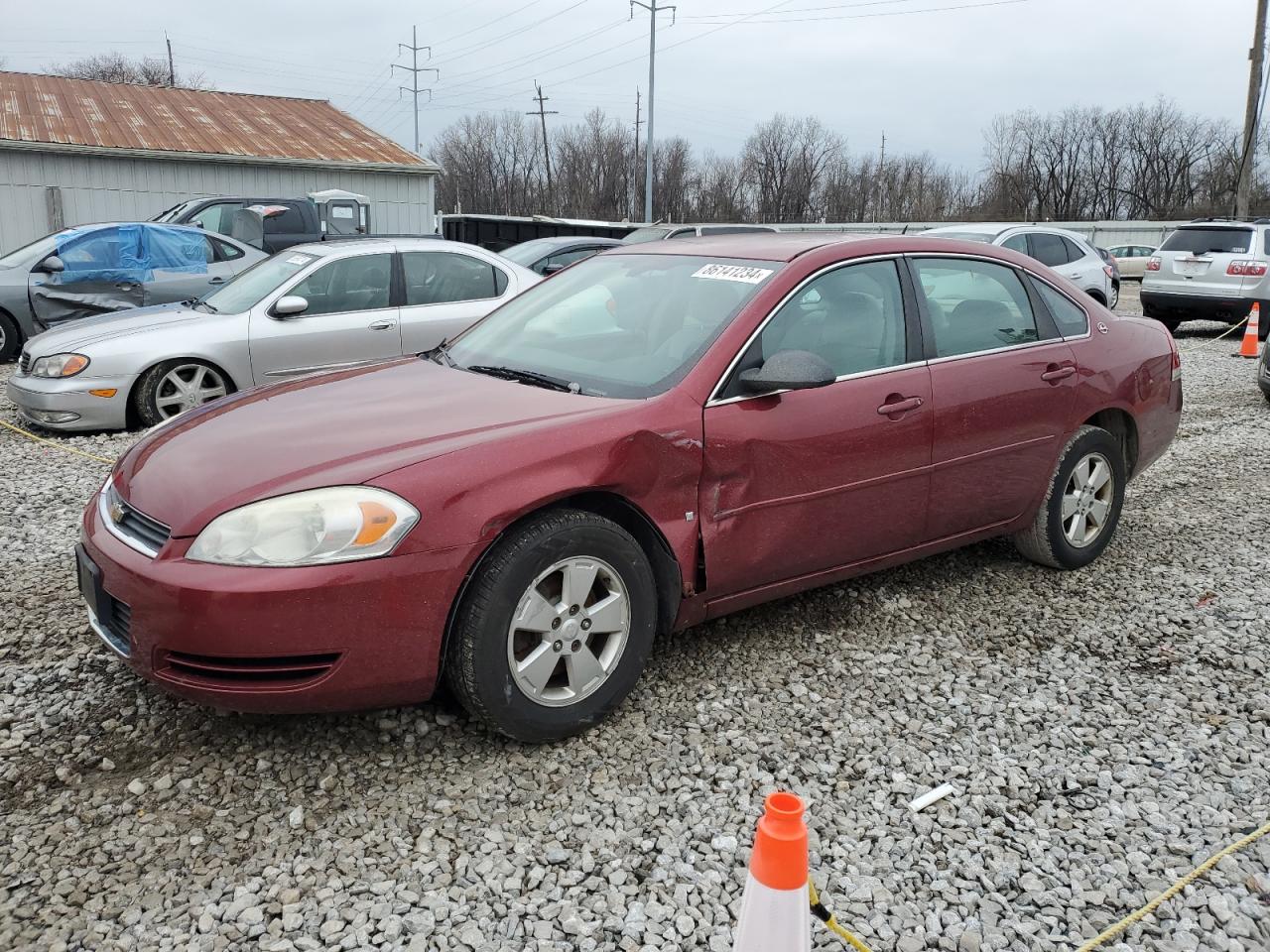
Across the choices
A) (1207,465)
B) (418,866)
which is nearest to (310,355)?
(418,866)

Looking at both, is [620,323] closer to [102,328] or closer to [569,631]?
[569,631]

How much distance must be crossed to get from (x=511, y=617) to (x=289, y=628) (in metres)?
0.61

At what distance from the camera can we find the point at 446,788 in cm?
299

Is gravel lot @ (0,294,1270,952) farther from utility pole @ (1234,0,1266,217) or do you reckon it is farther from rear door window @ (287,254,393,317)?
utility pole @ (1234,0,1266,217)

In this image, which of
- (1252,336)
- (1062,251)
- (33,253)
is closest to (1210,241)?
(1252,336)

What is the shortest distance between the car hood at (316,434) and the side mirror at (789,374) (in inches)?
18.4

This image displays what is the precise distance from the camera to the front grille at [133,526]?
9.62 feet

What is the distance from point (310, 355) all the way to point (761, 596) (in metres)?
5.06

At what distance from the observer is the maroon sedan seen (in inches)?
111

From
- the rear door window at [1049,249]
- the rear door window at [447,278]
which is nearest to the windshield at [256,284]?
the rear door window at [447,278]

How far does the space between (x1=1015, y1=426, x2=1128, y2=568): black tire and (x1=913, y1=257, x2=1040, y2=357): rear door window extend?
0.59 meters

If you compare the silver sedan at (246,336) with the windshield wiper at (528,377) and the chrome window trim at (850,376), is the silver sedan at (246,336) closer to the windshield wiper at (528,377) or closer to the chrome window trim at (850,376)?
the windshield wiper at (528,377)

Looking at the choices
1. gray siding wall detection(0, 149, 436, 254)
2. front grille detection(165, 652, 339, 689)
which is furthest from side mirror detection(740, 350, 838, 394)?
gray siding wall detection(0, 149, 436, 254)

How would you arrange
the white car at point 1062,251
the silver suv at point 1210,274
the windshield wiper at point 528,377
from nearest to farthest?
1. the windshield wiper at point 528,377
2. the white car at point 1062,251
3. the silver suv at point 1210,274
